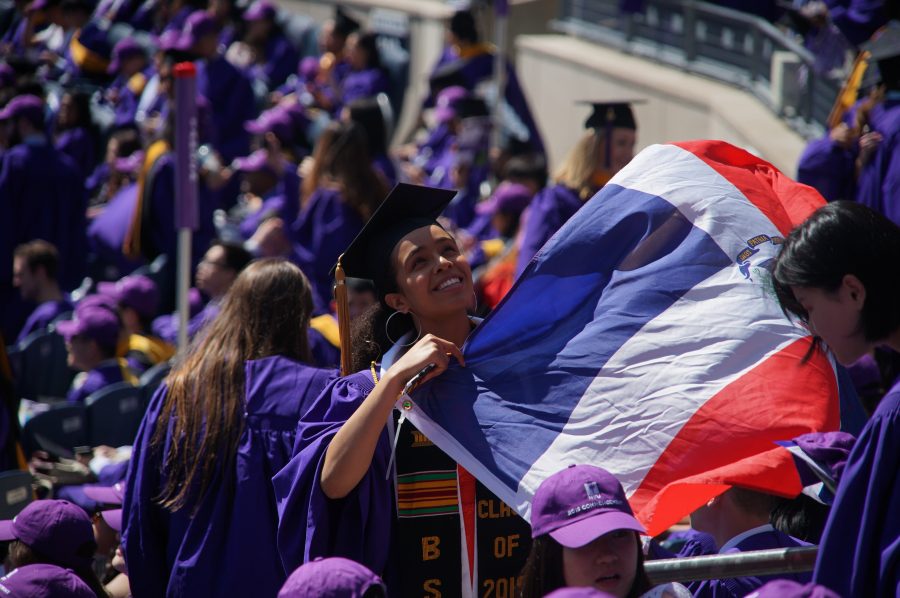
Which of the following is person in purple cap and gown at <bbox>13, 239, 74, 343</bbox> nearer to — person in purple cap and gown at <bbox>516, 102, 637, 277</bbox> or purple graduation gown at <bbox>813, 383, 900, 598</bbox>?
person in purple cap and gown at <bbox>516, 102, 637, 277</bbox>

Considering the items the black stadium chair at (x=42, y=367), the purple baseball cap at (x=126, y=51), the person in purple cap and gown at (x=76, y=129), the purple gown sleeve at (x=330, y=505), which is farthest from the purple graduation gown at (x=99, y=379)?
the purple baseball cap at (x=126, y=51)

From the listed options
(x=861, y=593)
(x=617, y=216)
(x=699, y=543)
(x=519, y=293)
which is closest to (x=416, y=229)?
(x=519, y=293)

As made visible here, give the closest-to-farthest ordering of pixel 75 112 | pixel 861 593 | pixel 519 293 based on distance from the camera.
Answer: pixel 861 593
pixel 519 293
pixel 75 112

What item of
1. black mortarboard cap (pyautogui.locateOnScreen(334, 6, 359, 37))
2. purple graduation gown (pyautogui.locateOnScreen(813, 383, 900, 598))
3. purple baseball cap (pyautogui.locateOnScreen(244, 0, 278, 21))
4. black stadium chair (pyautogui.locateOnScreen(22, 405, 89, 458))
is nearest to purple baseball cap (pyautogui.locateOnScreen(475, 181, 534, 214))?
black stadium chair (pyautogui.locateOnScreen(22, 405, 89, 458))

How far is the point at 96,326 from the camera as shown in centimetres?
687

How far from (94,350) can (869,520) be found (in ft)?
16.9

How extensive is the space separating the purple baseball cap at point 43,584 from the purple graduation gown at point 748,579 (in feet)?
5.44

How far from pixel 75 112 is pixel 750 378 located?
11166 mm

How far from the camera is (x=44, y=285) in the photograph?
866cm

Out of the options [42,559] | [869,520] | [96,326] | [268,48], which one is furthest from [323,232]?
[268,48]

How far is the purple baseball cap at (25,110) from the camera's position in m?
10.5

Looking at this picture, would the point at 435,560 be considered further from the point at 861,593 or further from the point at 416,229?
the point at 861,593

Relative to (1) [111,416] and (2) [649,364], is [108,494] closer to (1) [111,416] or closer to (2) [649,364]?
(1) [111,416]

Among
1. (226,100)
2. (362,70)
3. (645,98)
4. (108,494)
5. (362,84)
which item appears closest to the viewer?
(108,494)
